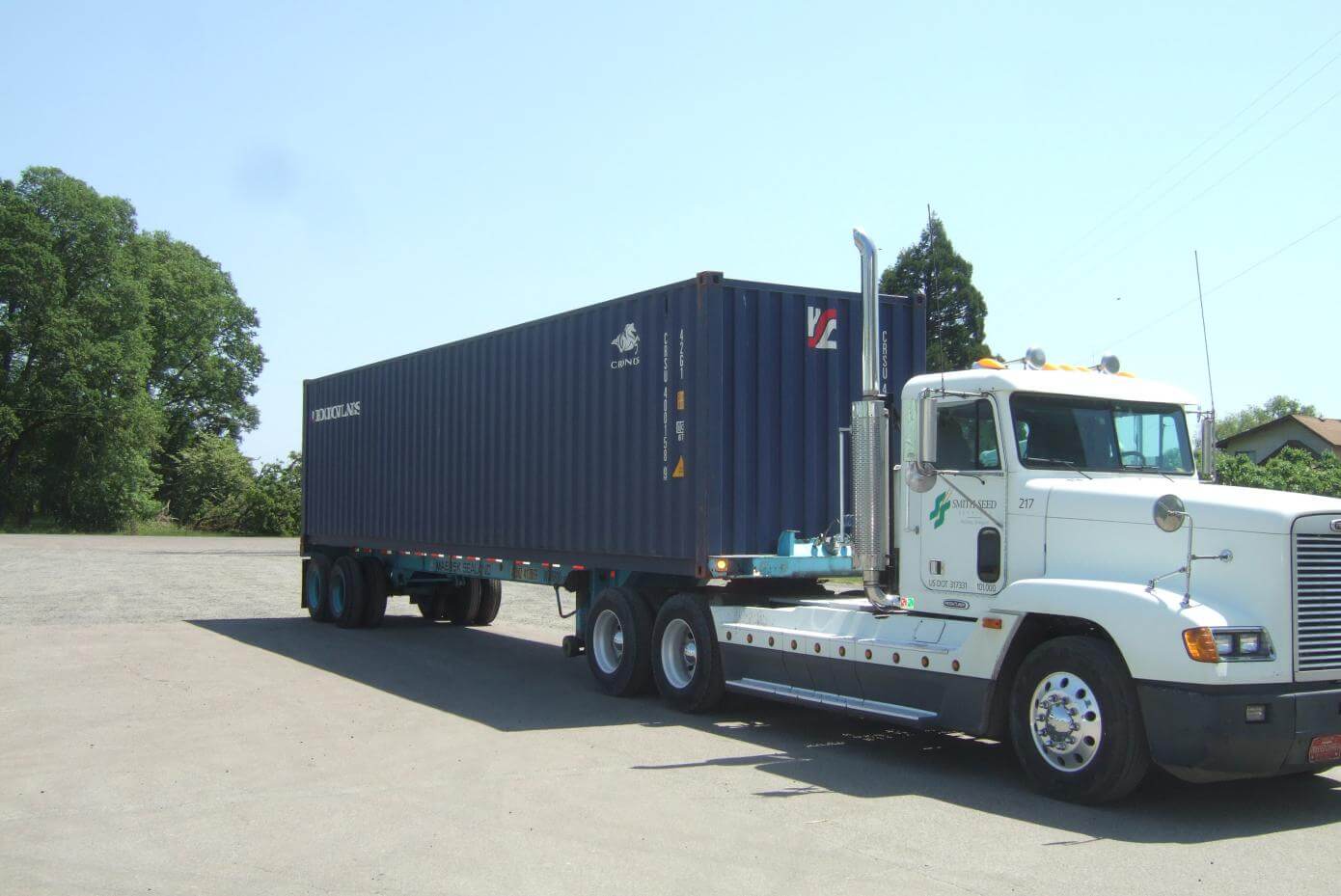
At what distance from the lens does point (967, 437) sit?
8.61 meters

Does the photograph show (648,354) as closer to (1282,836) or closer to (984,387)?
(984,387)

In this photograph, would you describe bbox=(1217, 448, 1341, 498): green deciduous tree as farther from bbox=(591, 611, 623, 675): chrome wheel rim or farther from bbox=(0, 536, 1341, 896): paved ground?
bbox=(0, 536, 1341, 896): paved ground

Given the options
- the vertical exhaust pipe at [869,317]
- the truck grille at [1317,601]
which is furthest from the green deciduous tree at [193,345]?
the truck grille at [1317,601]

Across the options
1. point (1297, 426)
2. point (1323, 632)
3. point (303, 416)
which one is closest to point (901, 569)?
point (1323, 632)

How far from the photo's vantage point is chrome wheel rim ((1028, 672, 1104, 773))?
24.0 ft

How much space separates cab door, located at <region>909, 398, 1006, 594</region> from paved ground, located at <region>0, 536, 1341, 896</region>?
4.51ft

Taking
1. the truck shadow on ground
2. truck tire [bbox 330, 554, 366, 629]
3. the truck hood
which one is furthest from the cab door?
truck tire [bbox 330, 554, 366, 629]

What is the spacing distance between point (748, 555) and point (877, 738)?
189 cm

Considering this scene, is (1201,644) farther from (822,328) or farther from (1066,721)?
(822,328)

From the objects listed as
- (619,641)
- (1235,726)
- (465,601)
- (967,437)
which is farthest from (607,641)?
(465,601)

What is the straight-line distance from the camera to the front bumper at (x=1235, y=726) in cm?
678

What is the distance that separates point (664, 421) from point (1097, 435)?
4.00 metres

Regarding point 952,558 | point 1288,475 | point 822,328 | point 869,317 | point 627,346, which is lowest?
point 952,558

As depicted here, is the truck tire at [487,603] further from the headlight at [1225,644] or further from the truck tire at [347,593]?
the headlight at [1225,644]
